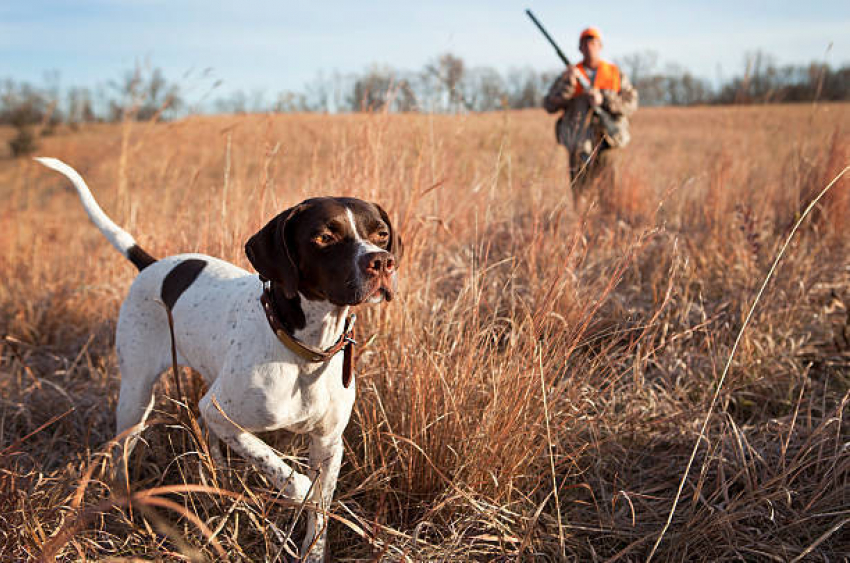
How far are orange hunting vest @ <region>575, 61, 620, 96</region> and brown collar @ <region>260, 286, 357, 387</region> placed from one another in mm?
4838

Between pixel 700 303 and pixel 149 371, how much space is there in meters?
3.28

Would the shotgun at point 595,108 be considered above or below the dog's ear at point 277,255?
above

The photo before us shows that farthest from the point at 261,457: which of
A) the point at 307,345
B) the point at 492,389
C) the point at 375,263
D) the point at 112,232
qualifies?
the point at 112,232

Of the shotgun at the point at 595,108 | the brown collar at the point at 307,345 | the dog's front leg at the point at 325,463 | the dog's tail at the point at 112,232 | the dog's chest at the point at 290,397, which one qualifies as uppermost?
the shotgun at the point at 595,108

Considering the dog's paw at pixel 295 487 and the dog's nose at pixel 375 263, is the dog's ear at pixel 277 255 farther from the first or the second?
the dog's paw at pixel 295 487

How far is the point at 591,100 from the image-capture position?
18.5ft

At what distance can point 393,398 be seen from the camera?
2.33 meters

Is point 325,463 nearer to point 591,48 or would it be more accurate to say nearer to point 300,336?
point 300,336

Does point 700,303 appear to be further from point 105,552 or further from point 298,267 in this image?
point 105,552

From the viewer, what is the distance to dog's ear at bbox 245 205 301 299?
1748 millimetres

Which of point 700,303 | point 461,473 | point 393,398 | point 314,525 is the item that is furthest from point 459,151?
point 314,525

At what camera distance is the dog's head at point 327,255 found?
5.56 ft

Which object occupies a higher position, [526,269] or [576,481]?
[526,269]

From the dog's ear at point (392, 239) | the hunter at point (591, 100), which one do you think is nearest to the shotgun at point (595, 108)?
the hunter at point (591, 100)
